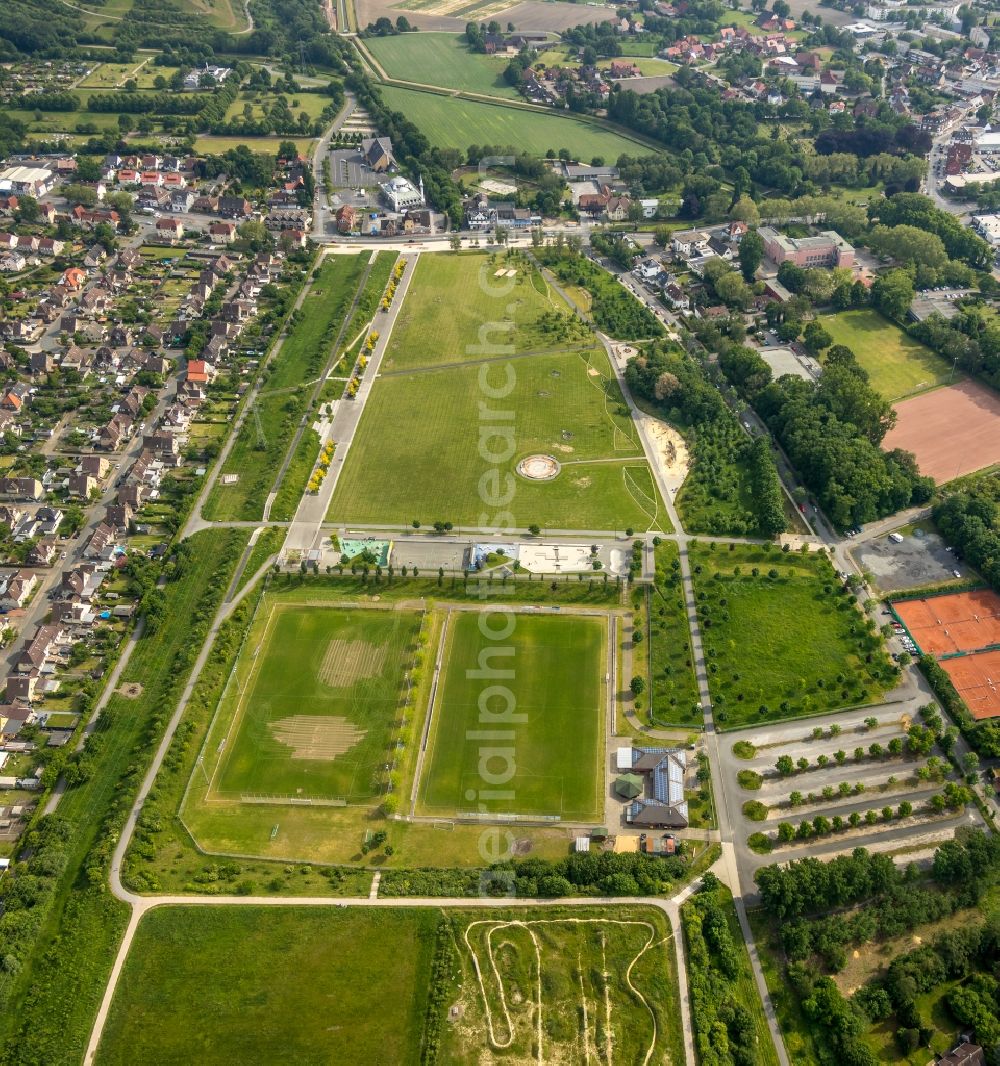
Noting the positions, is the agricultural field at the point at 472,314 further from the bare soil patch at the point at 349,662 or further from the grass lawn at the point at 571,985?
the grass lawn at the point at 571,985

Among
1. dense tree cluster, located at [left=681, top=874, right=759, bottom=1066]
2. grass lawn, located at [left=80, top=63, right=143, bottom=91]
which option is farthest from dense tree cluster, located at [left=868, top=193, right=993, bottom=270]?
grass lawn, located at [left=80, top=63, right=143, bottom=91]

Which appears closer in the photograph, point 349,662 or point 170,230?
point 349,662

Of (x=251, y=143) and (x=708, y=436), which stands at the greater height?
(x=251, y=143)

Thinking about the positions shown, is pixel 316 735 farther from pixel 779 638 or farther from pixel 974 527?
pixel 974 527

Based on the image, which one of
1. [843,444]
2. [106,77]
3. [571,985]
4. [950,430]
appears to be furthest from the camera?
[106,77]

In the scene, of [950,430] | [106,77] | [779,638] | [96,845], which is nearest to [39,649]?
[96,845]

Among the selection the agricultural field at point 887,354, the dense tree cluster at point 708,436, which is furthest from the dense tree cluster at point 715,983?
the agricultural field at point 887,354
